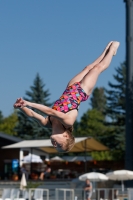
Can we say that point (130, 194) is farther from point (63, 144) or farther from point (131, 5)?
point (63, 144)

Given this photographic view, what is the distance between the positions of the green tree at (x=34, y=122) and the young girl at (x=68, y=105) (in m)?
37.9

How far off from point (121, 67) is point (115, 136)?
9.26 m

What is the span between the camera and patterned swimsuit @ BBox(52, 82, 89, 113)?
6.85 metres

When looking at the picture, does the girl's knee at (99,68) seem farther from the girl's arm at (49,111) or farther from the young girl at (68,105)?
the girl's arm at (49,111)

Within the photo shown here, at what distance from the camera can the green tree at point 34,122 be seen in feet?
153

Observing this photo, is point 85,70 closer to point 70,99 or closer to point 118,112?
point 70,99

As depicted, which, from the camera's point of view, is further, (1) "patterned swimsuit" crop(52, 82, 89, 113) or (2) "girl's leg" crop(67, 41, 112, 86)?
(2) "girl's leg" crop(67, 41, 112, 86)

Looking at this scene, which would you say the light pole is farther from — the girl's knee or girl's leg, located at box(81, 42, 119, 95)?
the girl's knee

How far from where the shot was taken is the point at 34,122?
4703 centimetres

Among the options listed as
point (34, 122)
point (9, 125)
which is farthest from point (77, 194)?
point (9, 125)

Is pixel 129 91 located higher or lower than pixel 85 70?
higher

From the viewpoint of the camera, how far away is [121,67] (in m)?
52.2

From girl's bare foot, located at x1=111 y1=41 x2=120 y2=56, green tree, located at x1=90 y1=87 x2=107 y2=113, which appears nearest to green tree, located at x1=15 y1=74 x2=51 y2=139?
girl's bare foot, located at x1=111 y1=41 x2=120 y2=56

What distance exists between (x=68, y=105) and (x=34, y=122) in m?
40.3
